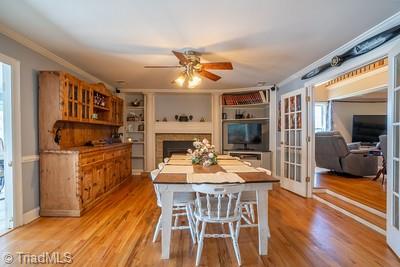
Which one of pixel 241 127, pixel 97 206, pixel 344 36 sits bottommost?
pixel 97 206

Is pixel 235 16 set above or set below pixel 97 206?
above

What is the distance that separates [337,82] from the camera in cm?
773

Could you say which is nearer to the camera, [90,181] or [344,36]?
[344,36]

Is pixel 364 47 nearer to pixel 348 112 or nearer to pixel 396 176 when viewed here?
pixel 396 176

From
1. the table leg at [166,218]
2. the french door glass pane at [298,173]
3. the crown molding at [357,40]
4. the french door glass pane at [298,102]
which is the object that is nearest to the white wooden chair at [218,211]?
the table leg at [166,218]

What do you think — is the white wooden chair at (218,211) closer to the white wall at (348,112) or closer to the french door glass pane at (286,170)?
the french door glass pane at (286,170)

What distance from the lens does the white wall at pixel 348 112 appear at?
8.55m

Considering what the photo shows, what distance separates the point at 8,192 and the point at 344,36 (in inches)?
175

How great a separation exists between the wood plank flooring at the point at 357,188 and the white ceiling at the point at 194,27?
2390 mm


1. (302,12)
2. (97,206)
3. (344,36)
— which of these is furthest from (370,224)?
(97,206)

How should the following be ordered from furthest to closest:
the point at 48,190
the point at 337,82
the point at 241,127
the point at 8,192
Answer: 1. the point at 337,82
2. the point at 241,127
3. the point at 48,190
4. the point at 8,192

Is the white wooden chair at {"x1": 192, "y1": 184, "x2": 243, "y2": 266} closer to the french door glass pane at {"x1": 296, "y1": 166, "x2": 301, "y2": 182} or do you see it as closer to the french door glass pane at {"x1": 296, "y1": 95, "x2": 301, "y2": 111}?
the french door glass pane at {"x1": 296, "y1": 166, "x2": 301, "y2": 182}

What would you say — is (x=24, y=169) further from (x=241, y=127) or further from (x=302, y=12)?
(x=241, y=127)

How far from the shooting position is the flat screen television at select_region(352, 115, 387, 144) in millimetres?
8266
